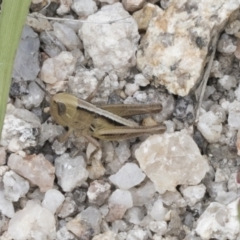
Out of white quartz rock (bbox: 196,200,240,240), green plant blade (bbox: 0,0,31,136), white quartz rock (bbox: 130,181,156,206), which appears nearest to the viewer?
green plant blade (bbox: 0,0,31,136)

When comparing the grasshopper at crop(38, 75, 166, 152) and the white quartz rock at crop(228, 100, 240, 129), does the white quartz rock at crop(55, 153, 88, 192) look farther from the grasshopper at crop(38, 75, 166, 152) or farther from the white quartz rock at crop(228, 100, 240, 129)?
the white quartz rock at crop(228, 100, 240, 129)

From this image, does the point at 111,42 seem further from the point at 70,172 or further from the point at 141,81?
the point at 70,172

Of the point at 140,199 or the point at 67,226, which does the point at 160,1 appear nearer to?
the point at 140,199

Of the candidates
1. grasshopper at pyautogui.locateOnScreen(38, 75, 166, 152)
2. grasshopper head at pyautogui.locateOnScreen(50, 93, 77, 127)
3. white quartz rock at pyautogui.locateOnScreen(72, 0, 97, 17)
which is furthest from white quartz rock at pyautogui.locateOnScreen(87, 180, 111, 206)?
white quartz rock at pyautogui.locateOnScreen(72, 0, 97, 17)

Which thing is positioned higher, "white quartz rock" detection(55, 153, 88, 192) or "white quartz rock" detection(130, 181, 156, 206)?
"white quartz rock" detection(55, 153, 88, 192)

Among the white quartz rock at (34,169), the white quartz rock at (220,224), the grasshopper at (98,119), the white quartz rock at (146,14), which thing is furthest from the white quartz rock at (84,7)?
the white quartz rock at (220,224)

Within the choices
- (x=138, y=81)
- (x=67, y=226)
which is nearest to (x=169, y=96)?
(x=138, y=81)
